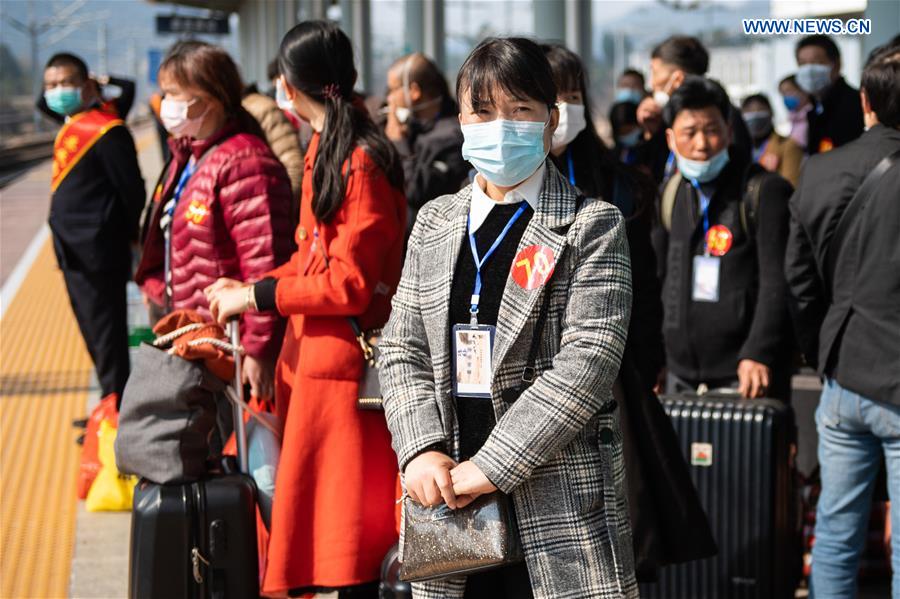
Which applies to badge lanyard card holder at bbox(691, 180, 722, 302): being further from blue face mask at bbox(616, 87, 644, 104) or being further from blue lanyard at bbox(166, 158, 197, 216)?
blue face mask at bbox(616, 87, 644, 104)

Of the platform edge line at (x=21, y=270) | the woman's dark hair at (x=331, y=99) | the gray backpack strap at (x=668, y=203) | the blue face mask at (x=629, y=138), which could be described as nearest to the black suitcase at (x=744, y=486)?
the gray backpack strap at (x=668, y=203)

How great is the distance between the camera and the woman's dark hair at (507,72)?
8.05 feet

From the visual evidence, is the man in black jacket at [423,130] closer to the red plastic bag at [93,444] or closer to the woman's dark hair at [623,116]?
the red plastic bag at [93,444]

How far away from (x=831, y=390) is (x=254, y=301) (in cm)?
168

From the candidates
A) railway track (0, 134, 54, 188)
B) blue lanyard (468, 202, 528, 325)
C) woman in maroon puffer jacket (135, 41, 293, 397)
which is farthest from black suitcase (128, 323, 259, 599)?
railway track (0, 134, 54, 188)

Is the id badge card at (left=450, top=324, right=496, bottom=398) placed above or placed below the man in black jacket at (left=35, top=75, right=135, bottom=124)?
below

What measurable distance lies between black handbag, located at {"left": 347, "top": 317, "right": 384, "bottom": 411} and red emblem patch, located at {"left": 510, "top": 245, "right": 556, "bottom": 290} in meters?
0.99

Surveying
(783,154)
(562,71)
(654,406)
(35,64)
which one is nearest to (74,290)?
(562,71)

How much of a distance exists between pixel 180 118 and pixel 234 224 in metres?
0.45

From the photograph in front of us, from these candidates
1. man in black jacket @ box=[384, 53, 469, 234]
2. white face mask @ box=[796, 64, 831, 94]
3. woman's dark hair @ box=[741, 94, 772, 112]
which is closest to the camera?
man in black jacket @ box=[384, 53, 469, 234]

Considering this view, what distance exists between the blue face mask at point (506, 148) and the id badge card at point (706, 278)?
1.80 m

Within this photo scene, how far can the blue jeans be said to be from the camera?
11.1 feet

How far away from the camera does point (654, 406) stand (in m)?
3.00

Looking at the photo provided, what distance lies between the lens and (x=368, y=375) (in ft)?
11.1
